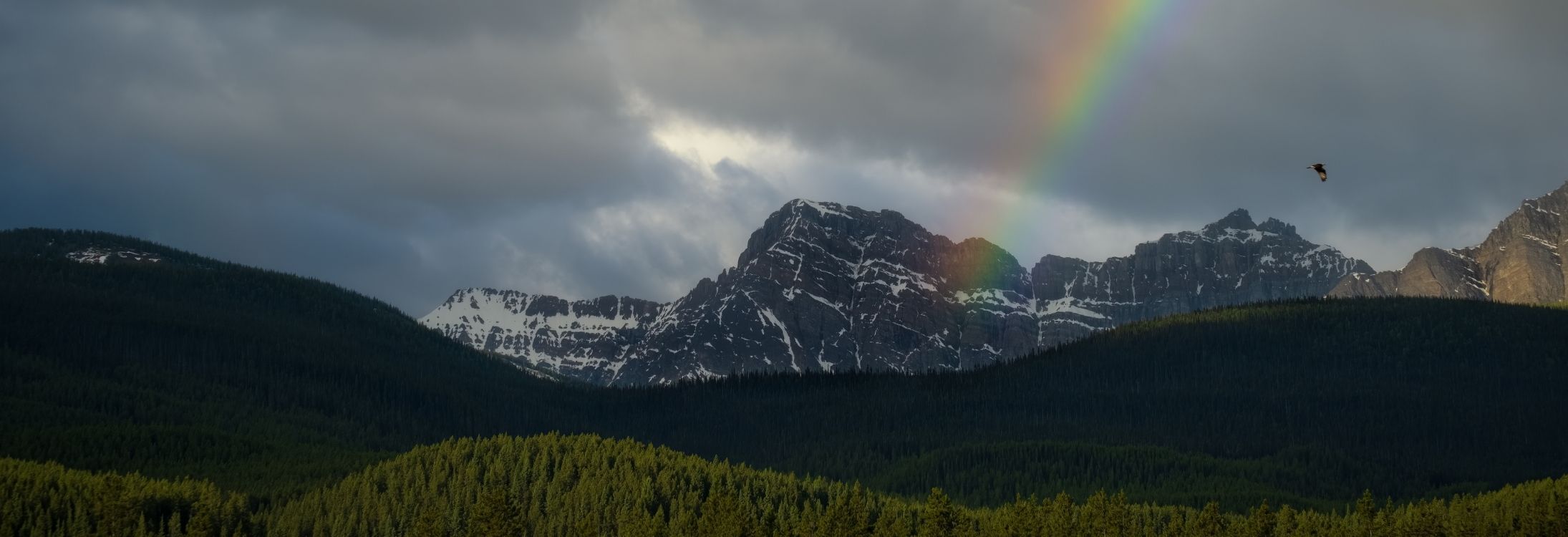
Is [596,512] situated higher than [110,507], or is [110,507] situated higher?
[596,512]

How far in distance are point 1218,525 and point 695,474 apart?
62030mm

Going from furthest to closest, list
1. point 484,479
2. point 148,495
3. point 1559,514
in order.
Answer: point 484,479
point 148,495
point 1559,514

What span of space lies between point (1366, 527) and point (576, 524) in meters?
80.6

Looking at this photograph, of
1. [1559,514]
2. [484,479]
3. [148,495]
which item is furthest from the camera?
[484,479]

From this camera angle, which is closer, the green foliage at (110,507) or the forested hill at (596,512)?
the green foliage at (110,507)

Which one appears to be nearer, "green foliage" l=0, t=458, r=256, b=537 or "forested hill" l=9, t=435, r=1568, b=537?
"green foliage" l=0, t=458, r=256, b=537

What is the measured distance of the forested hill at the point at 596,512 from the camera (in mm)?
163000

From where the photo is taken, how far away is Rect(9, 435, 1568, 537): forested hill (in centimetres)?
16300

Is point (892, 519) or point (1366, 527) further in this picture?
point (892, 519)

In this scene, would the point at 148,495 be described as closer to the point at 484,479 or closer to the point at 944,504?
the point at 484,479

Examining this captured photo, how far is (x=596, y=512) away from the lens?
179 meters

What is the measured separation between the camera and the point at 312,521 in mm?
181250

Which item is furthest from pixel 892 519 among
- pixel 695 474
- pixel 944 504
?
pixel 695 474

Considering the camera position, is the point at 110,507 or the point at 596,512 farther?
the point at 596,512
